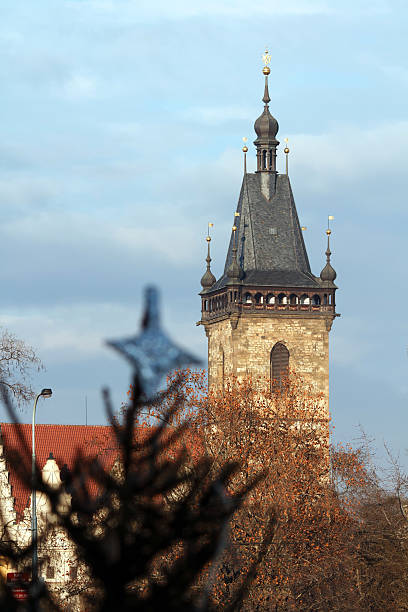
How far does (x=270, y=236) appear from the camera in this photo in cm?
7931

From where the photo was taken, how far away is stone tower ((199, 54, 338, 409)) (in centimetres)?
7606

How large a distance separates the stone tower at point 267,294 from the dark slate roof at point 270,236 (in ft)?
0.19

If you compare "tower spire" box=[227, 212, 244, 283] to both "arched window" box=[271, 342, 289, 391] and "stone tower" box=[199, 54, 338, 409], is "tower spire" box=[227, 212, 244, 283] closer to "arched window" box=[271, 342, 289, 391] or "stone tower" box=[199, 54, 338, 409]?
"stone tower" box=[199, 54, 338, 409]

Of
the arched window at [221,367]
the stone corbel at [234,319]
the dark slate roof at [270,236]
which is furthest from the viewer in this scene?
the dark slate roof at [270,236]

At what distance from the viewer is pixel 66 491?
21.9ft

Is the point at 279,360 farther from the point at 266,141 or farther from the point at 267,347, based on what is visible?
the point at 266,141

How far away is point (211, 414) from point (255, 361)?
2754cm

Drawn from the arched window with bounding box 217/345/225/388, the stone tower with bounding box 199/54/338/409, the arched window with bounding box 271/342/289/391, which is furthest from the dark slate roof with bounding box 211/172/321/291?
the arched window with bounding box 271/342/289/391

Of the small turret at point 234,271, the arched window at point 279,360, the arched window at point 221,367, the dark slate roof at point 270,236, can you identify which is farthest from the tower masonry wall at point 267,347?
the dark slate roof at point 270,236

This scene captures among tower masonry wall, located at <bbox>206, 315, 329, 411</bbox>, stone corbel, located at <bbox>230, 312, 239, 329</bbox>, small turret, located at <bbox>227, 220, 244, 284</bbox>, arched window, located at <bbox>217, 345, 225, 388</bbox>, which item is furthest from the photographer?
small turret, located at <bbox>227, 220, 244, 284</bbox>

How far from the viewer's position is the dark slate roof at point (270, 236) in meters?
78.8

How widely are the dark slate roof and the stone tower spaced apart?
57 millimetres

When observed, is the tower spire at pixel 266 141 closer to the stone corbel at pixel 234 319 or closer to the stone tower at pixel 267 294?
the stone tower at pixel 267 294

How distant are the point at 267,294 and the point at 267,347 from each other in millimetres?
3181
